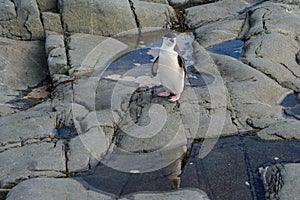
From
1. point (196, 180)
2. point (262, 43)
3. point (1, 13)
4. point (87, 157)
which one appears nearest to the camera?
point (196, 180)

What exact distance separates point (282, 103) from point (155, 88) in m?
1.89

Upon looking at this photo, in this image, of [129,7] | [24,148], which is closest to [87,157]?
[24,148]

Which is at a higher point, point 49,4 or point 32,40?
point 49,4

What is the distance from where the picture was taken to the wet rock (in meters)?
5.36

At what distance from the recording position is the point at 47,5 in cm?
885

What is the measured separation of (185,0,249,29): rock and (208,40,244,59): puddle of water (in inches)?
53.9

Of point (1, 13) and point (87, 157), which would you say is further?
point (1, 13)

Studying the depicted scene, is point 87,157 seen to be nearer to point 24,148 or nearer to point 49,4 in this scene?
point 24,148

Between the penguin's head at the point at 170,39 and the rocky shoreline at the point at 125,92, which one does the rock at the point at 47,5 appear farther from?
the penguin's head at the point at 170,39

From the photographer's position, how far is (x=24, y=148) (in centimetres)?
474

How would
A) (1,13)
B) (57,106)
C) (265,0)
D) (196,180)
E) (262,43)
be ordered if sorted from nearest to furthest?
(196,180), (57,106), (262,43), (1,13), (265,0)

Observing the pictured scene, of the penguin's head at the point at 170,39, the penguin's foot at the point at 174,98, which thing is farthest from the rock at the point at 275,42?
the penguin's head at the point at 170,39

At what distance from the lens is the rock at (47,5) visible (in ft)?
28.9

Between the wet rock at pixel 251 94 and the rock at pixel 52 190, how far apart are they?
2251mm
